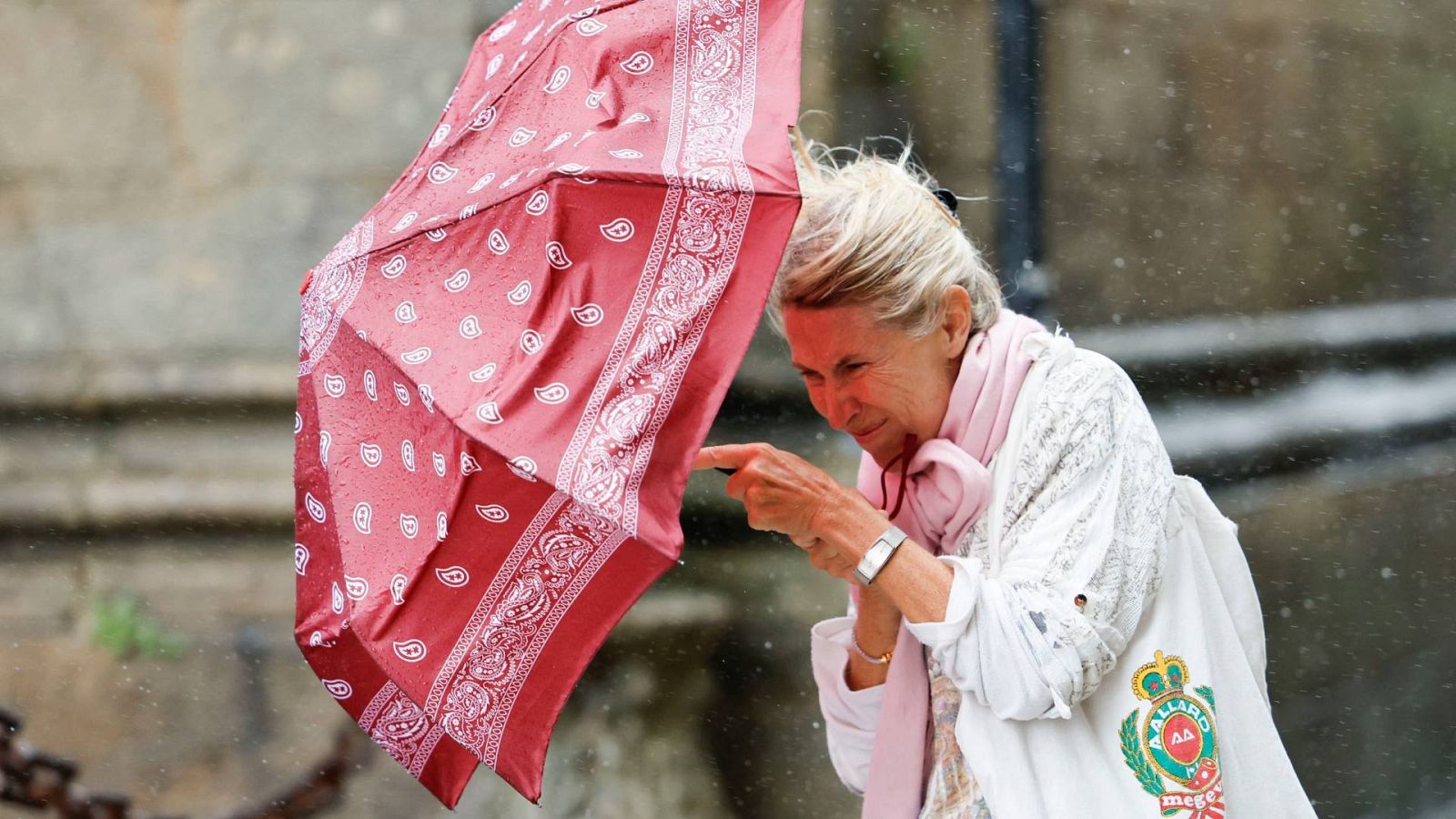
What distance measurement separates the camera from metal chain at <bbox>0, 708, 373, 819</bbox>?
3783mm

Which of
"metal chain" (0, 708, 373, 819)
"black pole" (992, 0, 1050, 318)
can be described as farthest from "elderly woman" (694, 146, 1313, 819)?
"metal chain" (0, 708, 373, 819)

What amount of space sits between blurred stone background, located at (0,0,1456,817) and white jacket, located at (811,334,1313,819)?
1.84m

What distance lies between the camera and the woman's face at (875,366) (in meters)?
2.05

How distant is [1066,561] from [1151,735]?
297 mm

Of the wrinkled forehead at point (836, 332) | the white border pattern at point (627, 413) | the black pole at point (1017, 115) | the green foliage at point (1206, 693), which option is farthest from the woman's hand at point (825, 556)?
the black pole at point (1017, 115)

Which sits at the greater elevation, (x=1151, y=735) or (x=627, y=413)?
(x=627, y=413)

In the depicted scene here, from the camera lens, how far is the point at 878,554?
1.90 m

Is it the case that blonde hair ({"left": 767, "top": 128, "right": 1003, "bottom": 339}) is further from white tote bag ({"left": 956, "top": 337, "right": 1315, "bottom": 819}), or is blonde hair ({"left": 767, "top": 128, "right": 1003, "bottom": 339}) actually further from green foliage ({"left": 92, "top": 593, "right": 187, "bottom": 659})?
green foliage ({"left": 92, "top": 593, "right": 187, "bottom": 659})

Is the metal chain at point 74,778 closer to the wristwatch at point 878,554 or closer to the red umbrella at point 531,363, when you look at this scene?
the red umbrella at point 531,363

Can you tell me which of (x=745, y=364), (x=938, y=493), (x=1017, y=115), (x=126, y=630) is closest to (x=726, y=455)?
(x=938, y=493)

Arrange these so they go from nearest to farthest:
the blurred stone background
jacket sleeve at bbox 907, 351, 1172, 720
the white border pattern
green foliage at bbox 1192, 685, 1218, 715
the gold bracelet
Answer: the white border pattern, jacket sleeve at bbox 907, 351, 1172, 720, green foliage at bbox 1192, 685, 1218, 715, the gold bracelet, the blurred stone background

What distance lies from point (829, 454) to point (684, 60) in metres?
2.03

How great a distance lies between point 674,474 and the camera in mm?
1688

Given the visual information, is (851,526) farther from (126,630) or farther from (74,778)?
(74,778)
